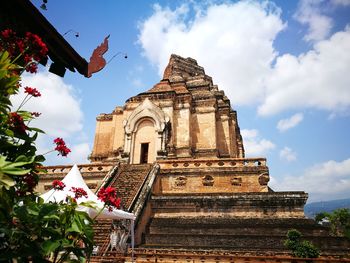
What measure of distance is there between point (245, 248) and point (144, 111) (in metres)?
13.9

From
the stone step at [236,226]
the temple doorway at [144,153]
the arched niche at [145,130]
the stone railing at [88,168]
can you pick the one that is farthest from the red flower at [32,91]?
the temple doorway at [144,153]

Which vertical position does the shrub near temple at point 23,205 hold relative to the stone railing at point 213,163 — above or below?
below

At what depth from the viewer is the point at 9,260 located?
7.89 ft

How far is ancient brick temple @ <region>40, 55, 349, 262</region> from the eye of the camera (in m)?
10.9

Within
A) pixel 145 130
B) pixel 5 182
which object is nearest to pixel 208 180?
pixel 145 130

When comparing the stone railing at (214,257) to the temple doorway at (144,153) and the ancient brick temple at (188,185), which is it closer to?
the ancient brick temple at (188,185)

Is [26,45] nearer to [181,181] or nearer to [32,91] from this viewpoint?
[32,91]

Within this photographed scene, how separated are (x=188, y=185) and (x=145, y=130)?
7.06 meters

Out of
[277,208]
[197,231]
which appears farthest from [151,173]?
[277,208]

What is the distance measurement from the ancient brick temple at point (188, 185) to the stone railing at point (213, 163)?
0.19 ft

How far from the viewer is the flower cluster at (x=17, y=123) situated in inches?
111

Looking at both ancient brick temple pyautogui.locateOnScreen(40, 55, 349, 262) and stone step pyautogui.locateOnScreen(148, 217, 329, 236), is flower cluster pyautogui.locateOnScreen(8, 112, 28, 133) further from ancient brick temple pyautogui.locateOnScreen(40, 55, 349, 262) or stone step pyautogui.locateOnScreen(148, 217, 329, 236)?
stone step pyautogui.locateOnScreen(148, 217, 329, 236)

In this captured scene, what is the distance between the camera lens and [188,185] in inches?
655

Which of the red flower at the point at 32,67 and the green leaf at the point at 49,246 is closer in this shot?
the green leaf at the point at 49,246
